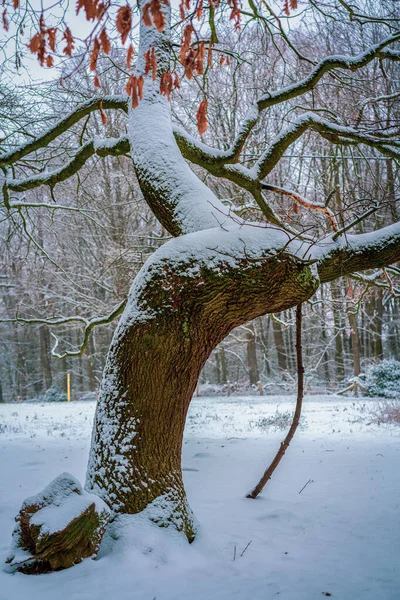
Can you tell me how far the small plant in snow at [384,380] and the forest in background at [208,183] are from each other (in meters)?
1.77

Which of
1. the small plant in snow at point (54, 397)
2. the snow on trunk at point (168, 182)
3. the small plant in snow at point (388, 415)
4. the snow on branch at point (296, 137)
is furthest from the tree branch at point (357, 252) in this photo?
the small plant in snow at point (54, 397)

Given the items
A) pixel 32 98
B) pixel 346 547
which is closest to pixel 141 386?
pixel 346 547

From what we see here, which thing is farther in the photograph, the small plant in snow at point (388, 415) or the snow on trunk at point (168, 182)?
the small plant in snow at point (388, 415)

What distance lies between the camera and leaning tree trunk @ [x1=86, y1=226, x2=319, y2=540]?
3211mm

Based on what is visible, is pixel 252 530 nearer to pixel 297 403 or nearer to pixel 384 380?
pixel 297 403

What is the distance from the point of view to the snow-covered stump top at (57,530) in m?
2.72

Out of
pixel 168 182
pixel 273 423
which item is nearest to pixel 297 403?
pixel 168 182

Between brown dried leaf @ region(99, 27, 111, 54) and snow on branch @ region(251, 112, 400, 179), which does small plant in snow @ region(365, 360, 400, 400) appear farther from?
brown dried leaf @ region(99, 27, 111, 54)

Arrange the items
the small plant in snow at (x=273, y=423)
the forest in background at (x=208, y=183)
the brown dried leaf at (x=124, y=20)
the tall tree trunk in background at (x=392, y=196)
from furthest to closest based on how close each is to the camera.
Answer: the small plant in snow at (x=273, y=423), the forest in background at (x=208, y=183), the tall tree trunk in background at (x=392, y=196), the brown dried leaf at (x=124, y=20)

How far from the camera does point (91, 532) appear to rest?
2922mm

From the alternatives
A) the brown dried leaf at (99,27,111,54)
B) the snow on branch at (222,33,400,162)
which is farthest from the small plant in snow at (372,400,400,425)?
the brown dried leaf at (99,27,111,54)

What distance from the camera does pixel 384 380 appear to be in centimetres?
1453

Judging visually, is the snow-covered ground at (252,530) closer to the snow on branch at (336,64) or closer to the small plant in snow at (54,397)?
the snow on branch at (336,64)

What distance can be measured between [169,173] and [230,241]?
2.94 feet
